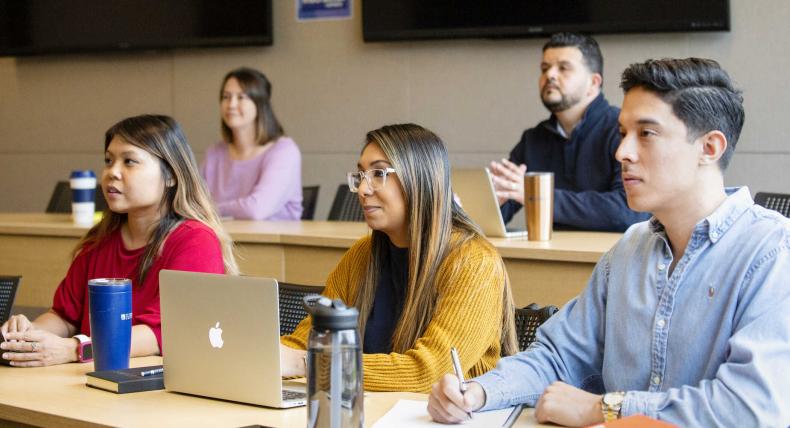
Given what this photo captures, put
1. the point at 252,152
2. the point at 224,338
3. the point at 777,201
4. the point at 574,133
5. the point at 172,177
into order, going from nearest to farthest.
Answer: the point at 224,338 < the point at 172,177 < the point at 777,201 < the point at 574,133 < the point at 252,152

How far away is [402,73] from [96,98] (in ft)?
7.16

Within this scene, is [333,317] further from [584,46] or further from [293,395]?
[584,46]

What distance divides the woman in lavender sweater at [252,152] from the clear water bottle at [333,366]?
3.40 meters

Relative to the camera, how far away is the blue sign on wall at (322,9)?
5953 mm

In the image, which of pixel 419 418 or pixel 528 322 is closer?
pixel 419 418

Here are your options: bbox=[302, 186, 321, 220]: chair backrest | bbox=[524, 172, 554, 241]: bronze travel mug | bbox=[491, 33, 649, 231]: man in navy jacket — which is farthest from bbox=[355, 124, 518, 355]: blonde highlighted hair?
bbox=[302, 186, 321, 220]: chair backrest

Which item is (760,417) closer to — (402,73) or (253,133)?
(253,133)

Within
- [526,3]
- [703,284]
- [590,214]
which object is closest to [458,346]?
[703,284]

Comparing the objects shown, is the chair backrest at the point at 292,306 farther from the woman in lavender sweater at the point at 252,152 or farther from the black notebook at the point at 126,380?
the woman in lavender sweater at the point at 252,152

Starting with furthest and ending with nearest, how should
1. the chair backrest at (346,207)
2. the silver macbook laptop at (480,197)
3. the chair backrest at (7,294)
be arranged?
the chair backrest at (346,207)
the silver macbook laptop at (480,197)
the chair backrest at (7,294)

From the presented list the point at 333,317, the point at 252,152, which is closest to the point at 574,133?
the point at 252,152

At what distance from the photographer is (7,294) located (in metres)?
2.98

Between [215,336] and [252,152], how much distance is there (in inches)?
130

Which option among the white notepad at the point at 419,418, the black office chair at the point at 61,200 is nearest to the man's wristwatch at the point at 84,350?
the white notepad at the point at 419,418
